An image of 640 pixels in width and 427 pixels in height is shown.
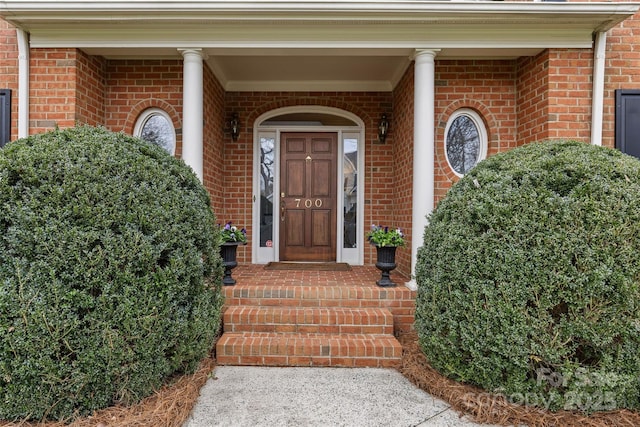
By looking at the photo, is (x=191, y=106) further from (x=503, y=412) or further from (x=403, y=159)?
(x=503, y=412)

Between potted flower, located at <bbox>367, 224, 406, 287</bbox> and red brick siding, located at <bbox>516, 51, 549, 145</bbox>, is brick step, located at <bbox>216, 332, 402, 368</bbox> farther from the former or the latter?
red brick siding, located at <bbox>516, 51, 549, 145</bbox>

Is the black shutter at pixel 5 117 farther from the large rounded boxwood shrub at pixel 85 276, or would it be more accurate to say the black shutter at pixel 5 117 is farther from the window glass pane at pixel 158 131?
the large rounded boxwood shrub at pixel 85 276

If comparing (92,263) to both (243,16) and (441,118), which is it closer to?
(243,16)

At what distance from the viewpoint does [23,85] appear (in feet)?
12.6

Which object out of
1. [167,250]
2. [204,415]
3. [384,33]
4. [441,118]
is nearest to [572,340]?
[204,415]

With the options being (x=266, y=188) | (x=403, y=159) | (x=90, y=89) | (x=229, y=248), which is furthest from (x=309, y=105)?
(x=90, y=89)

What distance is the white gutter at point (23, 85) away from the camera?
12.5ft

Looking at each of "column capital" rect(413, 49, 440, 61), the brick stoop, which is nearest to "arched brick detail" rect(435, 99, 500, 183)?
"column capital" rect(413, 49, 440, 61)

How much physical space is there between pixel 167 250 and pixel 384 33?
3037 millimetres

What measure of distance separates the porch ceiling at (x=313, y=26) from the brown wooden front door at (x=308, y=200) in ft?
5.82

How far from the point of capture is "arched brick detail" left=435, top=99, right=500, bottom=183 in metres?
4.37

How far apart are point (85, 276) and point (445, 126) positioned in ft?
12.9

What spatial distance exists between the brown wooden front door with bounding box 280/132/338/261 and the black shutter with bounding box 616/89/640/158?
11.3ft

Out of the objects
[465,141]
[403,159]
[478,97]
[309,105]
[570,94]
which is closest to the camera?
[570,94]
